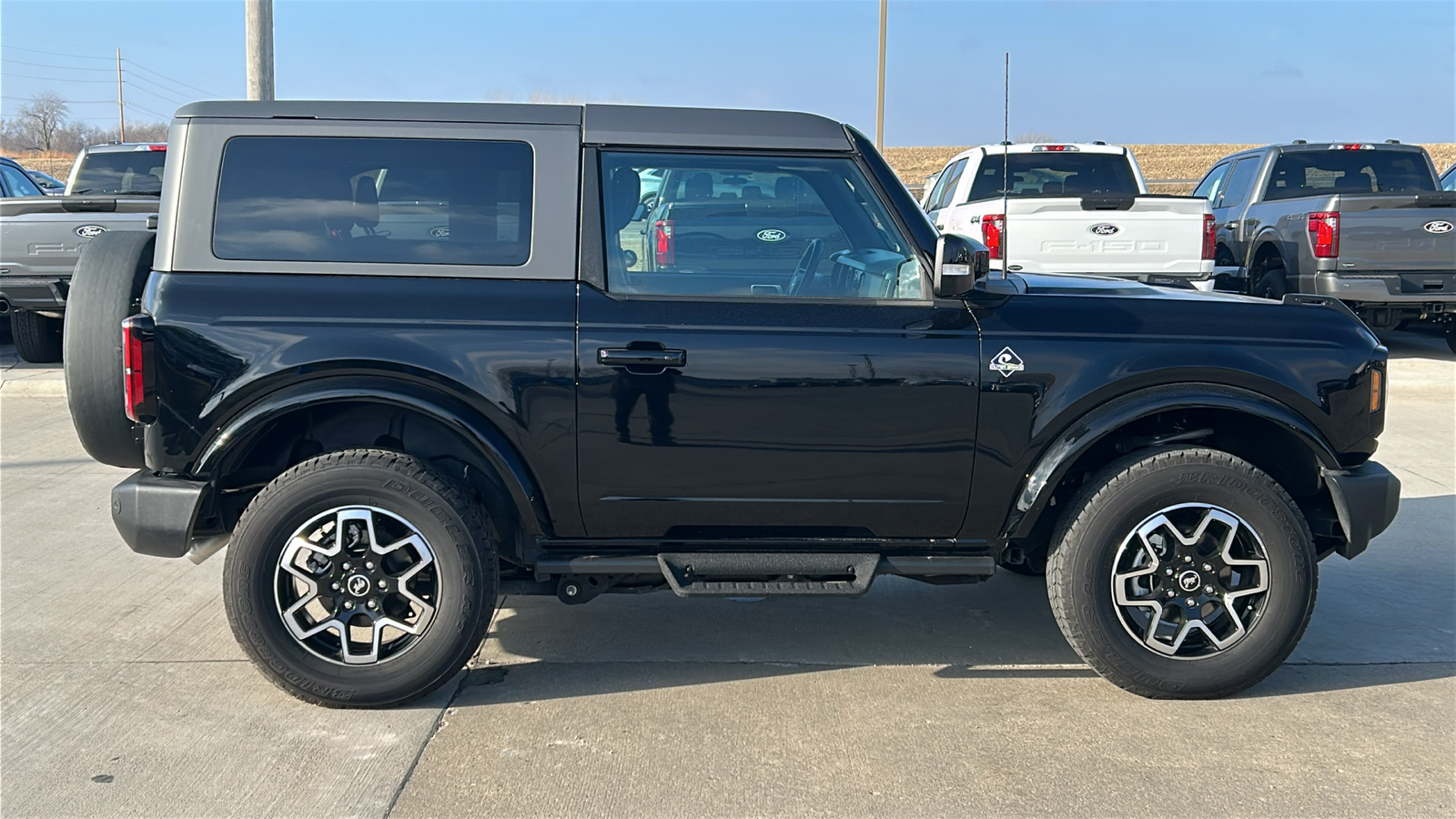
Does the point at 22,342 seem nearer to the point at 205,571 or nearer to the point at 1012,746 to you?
the point at 205,571

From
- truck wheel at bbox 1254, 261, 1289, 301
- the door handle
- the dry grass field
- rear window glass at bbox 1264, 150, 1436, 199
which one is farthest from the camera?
the dry grass field

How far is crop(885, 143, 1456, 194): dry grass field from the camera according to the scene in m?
40.0

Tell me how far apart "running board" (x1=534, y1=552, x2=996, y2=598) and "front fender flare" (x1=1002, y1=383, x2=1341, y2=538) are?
0.27 meters

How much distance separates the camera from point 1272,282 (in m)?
10.8

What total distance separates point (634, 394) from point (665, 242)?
1.75 ft

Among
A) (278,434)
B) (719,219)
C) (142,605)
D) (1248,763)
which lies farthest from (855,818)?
(142,605)

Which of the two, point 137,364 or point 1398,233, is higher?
point 1398,233

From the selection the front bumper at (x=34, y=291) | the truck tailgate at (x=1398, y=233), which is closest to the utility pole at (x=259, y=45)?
the front bumper at (x=34, y=291)

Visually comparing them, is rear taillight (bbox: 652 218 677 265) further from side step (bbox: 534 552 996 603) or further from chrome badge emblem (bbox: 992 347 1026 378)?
chrome badge emblem (bbox: 992 347 1026 378)

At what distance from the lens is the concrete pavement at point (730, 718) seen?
3172 mm

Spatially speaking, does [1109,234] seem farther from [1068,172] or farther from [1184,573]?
[1184,573]

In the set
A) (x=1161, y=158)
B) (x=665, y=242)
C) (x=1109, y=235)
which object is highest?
(x=1161, y=158)

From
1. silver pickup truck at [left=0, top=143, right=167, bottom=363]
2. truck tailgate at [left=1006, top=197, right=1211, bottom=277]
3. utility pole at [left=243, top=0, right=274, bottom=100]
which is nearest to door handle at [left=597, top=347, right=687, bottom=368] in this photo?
truck tailgate at [left=1006, top=197, right=1211, bottom=277]

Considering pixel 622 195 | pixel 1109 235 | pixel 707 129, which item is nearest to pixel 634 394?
pixel 622 195
